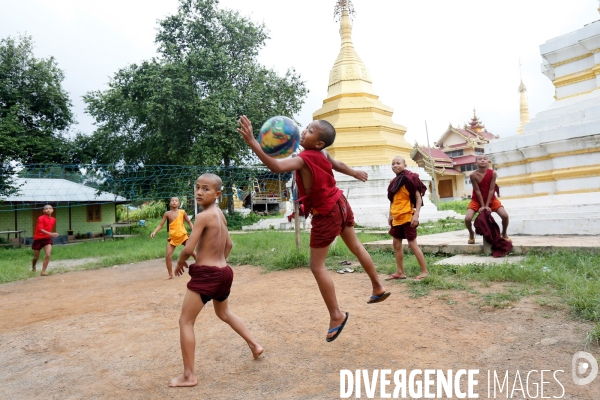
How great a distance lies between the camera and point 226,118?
669 inches

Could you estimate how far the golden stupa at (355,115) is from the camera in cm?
1578

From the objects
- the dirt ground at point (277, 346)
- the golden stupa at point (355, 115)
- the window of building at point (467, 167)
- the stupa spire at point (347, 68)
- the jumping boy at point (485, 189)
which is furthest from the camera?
the window of building at point (467, 167)

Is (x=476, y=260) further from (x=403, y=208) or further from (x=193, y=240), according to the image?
(x=193, y=240)

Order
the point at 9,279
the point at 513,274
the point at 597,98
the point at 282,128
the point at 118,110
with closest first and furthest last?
the point at 282,128, the point at 513,274, the point at 597,98, the point at 9,279, the point at 118,110

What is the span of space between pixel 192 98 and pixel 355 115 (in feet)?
23.2

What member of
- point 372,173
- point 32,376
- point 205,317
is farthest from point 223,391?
point 372,173

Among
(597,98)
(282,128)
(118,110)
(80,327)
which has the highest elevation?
(118,110)

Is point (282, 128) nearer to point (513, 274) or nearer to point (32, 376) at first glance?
point (32, 376)

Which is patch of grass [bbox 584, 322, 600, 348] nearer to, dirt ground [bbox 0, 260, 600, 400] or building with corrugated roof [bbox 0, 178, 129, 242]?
dirt ground [bbox 0, 260, 600, 400]

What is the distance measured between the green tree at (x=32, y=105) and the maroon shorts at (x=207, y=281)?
55.0 ft

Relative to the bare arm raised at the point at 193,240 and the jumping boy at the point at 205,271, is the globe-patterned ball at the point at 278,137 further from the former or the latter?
the bare arm raised at the point at 193,240

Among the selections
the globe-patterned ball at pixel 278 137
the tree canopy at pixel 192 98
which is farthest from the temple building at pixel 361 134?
the globe-patterned ball at pixel 278 137

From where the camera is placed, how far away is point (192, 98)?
17.8 meters

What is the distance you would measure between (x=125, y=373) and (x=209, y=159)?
14.4 m
